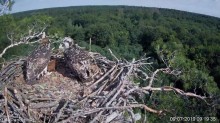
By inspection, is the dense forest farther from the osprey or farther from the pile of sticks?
the pile of sticks

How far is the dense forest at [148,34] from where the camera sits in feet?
50.9

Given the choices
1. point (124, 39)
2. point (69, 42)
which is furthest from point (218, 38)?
point (69, 42)

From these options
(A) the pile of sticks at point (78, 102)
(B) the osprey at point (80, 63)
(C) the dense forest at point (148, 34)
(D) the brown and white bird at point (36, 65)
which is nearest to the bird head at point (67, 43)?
(B) the osprey at point (80, 63)

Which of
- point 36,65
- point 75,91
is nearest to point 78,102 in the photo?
point 75,91

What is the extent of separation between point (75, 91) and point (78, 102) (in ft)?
1.66

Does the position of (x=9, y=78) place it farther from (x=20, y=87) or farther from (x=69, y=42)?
(x=69, y=42)

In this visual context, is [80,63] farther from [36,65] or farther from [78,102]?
[78,102]

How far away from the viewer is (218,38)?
23500 mm

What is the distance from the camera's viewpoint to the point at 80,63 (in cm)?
411

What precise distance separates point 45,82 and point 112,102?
1.00 meters

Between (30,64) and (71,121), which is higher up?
(30,64)

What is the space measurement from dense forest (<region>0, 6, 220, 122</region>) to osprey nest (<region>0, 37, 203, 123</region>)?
7760mm

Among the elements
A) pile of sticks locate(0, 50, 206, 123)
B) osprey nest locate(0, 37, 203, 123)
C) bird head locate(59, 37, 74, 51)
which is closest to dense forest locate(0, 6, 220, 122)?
bird head locate(59, 37, 74, 51)

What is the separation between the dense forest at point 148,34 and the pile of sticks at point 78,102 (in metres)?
8.03
